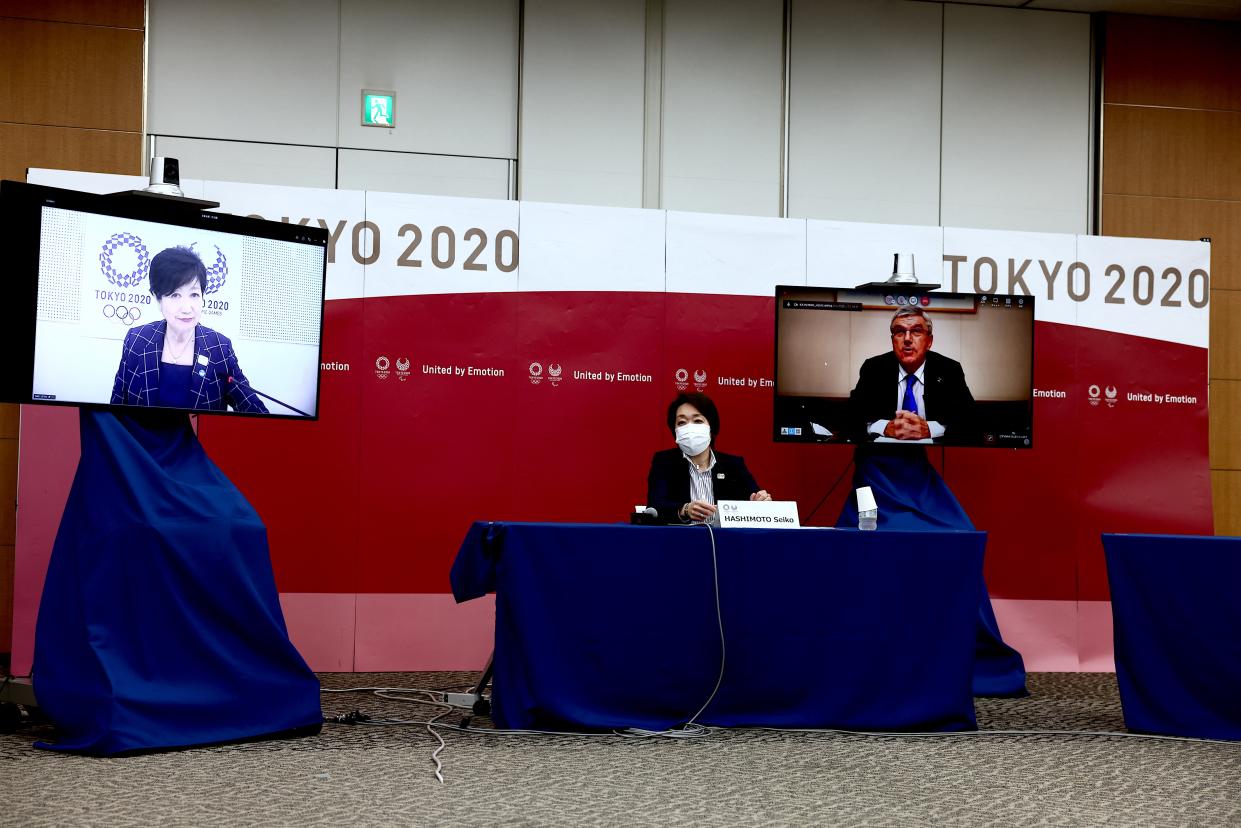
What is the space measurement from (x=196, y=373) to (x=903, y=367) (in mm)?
2990

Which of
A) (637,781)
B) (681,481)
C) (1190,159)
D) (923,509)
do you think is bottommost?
(637,781)

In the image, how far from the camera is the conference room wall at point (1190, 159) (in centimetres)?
724

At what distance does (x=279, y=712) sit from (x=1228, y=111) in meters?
6.38

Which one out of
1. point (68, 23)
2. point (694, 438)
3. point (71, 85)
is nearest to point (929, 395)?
point (694, 438)

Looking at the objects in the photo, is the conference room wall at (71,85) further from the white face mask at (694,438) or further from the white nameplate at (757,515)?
the white nameplate at (757,515)

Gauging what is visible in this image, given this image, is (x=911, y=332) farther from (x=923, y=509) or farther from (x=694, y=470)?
(x=694, y=470)

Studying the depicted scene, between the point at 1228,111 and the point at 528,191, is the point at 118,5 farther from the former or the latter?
the point at 1228,111

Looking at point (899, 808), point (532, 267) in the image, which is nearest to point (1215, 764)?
point (899, 808)

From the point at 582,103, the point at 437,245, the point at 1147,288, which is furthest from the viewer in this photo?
the point at 582,103

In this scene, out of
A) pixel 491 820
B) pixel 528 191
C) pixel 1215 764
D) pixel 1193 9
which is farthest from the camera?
pixel 1193 9

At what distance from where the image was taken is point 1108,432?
6.31 m

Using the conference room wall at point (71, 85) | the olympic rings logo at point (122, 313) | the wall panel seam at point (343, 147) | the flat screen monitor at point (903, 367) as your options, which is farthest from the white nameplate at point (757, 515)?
the conference room wall at point (71, 85)

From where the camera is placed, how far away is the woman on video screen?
3.84 metres

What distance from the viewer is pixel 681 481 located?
191 inches
